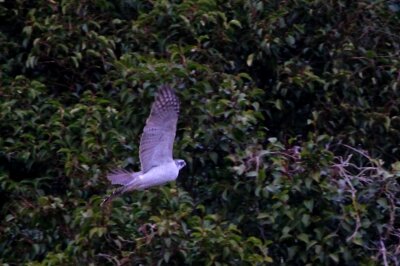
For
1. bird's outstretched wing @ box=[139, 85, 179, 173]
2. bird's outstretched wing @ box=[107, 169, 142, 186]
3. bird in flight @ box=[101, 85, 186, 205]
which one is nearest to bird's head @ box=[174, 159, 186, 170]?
bird in flight @ box=[101, 85, 186, 205]

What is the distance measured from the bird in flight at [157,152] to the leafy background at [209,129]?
0.08 meters

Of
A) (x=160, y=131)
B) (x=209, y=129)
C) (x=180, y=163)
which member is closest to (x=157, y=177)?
(x=180, y=163)

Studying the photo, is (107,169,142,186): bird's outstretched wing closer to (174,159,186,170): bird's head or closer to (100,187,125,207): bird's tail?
(100,187,125,207): bird's tail

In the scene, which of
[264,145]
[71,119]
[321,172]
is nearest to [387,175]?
[321,172]

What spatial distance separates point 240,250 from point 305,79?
56.7 inches

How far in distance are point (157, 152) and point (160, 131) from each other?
0.20 m

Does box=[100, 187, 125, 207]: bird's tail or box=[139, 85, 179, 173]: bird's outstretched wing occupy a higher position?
box=[139, 85, 179, 173]: bird's outstretched wing

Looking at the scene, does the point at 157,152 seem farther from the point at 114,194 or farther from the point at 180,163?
the point at 114,194

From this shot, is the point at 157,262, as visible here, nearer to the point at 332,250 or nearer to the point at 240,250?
the point at 240,250

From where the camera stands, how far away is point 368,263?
270 inches

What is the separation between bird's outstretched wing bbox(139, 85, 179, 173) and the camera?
22.9 feet

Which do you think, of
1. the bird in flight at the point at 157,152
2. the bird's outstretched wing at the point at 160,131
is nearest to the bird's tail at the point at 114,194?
the bird in flight at the point at 157,152

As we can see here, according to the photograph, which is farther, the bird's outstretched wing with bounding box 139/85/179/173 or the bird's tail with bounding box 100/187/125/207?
the bird's outstretched wing with bounding box 139/85/179/173

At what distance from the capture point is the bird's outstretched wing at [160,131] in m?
6.98
